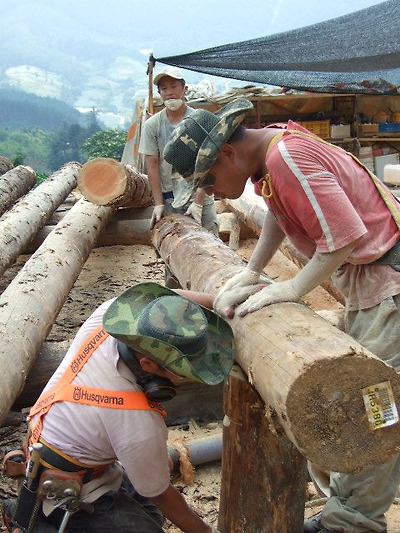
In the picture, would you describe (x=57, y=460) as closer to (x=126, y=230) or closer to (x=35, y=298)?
(x=35, y=298)

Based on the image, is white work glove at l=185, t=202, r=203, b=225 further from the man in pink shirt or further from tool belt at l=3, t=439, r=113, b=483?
tool belt at l=3, t=439, r=113, b=483

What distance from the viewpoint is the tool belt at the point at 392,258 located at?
2455 mm

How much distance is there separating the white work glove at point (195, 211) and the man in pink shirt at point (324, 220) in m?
2.36

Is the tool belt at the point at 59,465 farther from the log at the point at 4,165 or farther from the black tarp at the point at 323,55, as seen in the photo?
the log at the point at 4,165

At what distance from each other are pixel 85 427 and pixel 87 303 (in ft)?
13.2

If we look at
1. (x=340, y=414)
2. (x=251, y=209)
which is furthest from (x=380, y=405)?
(x=251, y=209)

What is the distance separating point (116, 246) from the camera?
7977mm

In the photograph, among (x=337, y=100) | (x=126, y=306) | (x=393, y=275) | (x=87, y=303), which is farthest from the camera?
(x=337, y=100)

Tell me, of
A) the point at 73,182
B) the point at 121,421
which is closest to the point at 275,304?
the point at 121,421

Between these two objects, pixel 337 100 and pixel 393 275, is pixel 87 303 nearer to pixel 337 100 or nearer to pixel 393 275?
pixel 393 275

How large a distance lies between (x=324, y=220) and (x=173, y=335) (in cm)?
66

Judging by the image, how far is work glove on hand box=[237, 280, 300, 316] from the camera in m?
2.38

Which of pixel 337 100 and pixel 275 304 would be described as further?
pixel 337 100

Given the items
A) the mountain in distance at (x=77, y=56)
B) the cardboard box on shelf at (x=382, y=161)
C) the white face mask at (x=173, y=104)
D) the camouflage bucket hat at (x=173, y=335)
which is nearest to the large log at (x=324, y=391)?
the camouflage bucket hat at (x=173, y=335)
